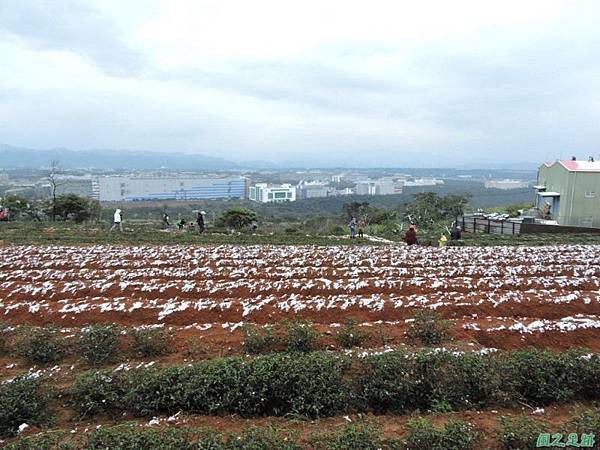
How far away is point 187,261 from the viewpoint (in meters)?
13.7

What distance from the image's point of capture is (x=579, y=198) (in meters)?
29.5

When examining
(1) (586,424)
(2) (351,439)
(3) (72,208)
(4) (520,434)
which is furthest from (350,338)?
(3) (72,208)

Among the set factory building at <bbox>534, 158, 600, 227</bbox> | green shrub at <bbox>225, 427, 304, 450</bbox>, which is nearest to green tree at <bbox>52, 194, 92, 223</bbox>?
green shrub at <bbox>225, 427, 304, 450</bbox>

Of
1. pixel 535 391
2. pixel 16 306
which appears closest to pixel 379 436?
pixel 535 391

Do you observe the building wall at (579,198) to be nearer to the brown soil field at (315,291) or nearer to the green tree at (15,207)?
the brown soil field at (315,291)

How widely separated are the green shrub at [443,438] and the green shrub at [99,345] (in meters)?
4.72

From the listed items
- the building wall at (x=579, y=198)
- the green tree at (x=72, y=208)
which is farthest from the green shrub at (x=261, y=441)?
the building wall at (x=579, y=198)

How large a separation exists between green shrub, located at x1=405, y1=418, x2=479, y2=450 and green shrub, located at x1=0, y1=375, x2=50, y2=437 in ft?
13.9

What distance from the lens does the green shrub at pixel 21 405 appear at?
4840mm

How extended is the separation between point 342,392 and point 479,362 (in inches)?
→ 73.0

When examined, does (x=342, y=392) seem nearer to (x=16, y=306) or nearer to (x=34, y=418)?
(x=34, y=418)

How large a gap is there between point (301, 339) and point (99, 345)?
10.3ft

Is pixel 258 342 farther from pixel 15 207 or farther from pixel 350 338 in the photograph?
pixel 15 207

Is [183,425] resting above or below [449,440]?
below
